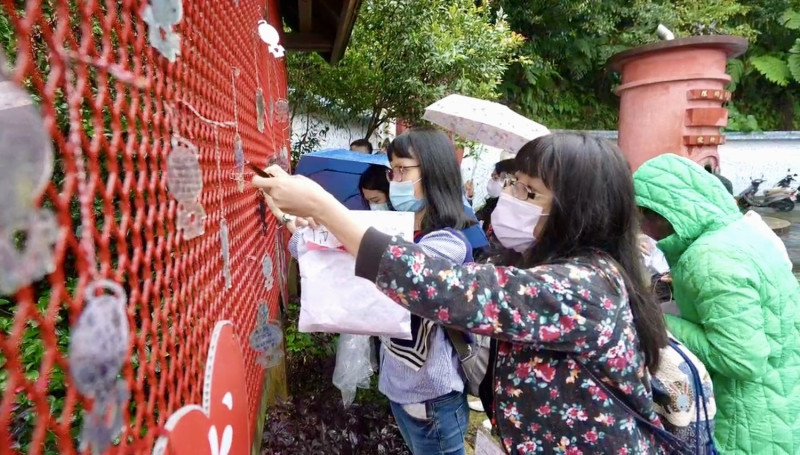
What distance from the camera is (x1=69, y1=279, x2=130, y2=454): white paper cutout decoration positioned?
0.58m

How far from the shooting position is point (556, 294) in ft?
3.44

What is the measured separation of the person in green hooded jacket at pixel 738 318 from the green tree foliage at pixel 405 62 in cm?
409

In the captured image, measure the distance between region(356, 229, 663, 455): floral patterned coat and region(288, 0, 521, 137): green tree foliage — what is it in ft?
15.5

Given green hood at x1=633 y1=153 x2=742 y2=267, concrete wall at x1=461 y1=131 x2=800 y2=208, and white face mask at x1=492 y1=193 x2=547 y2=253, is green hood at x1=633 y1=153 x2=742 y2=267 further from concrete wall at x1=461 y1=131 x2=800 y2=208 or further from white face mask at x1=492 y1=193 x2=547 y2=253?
concrete wall at x1=461 y1=131 x2=800 y2=208

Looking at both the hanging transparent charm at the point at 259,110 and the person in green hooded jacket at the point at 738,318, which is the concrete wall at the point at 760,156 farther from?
the hanging transparent charm at the point at 259,110

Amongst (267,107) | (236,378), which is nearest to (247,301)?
(236,378)

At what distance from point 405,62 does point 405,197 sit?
14.0ft

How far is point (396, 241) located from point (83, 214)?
0.57m

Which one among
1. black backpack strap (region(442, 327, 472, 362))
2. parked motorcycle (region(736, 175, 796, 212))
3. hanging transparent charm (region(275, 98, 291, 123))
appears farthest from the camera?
parked motorcycle (region(736, 175, 796, 212))

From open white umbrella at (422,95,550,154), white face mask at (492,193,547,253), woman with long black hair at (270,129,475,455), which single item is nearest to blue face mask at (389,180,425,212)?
woman with long black hair at (270,129,475,455)

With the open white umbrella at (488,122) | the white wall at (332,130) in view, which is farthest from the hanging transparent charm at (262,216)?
the white wall at (332,130)

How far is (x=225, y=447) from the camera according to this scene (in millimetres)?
1023

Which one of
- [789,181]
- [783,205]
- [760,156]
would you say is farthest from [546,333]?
[760,156]

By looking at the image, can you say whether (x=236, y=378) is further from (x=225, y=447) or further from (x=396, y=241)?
(x=396, y=241)
